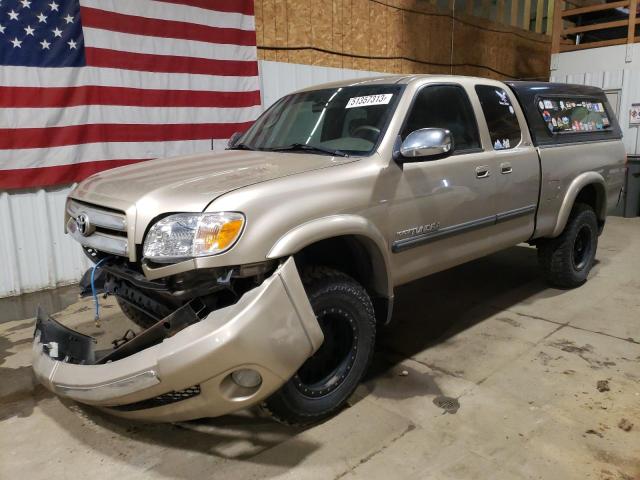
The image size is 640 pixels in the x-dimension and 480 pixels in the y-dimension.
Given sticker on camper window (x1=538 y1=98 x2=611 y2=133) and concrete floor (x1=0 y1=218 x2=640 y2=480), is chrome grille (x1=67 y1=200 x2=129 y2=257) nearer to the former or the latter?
concrete floor (x1=0 y1=218 x2=640 y2=480)

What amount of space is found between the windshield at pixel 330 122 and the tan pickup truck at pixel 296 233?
0.05 ft

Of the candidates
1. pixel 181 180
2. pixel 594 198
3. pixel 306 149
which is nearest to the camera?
pixel 181 180

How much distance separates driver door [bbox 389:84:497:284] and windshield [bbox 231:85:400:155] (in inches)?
8.0

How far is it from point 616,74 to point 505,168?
21.3ft

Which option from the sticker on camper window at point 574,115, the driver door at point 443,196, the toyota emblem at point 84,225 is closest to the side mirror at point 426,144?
the driver door at point 443,196

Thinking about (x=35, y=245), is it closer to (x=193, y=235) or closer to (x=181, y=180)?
(x=181, y=180)

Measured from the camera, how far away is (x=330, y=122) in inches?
138

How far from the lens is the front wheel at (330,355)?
2701mm

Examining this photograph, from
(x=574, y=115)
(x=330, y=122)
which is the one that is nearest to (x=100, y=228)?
(x=330, y=122)

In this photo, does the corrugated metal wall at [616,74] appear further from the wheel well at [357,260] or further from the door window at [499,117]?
the wheel well at [357,260]

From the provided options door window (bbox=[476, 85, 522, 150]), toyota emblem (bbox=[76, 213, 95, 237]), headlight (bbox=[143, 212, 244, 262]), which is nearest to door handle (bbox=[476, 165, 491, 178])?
door window (bbox=[476, 85, 522, 150])

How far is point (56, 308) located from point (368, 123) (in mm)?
3487

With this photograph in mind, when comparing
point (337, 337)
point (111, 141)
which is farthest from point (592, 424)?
point (111, 141)

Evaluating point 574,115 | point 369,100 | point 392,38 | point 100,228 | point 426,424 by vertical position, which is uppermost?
point 392,38
